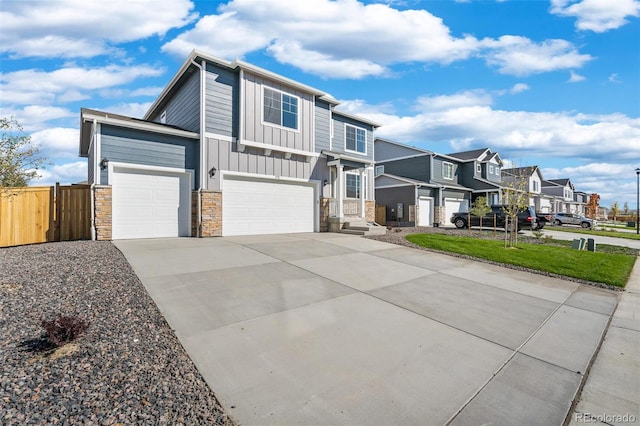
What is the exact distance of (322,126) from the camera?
579 inches

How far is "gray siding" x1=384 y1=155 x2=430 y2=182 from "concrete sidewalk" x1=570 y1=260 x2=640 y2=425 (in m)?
22.4

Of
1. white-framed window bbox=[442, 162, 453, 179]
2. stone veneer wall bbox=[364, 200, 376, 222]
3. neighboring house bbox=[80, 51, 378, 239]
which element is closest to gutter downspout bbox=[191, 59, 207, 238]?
neighboring house bbox=[80, 51, 378, 239]

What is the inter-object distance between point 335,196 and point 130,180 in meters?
8.57

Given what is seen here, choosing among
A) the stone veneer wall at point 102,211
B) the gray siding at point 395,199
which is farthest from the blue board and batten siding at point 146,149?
the gray siding at point 395,199

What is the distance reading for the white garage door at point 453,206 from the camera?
2572 cm

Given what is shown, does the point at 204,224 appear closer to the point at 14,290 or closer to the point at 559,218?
the point at 14,290

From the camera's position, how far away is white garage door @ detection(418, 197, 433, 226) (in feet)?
77.2

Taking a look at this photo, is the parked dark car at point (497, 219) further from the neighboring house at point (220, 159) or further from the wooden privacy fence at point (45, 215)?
the wooden privacy fence at point (45, 215)

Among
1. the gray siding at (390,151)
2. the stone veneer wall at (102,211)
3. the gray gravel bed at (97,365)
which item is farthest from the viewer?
the gray siding at (390,151)

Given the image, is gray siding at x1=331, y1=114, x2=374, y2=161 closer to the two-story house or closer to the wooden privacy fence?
the two-story house

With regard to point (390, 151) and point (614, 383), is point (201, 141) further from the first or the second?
point (390, 151)

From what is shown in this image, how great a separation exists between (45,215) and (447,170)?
27681 millimetres

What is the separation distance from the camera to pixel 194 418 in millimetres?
2115

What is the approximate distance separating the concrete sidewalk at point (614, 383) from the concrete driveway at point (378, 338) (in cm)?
12
